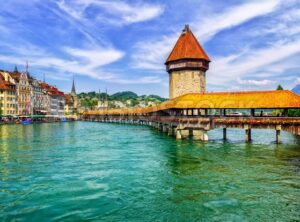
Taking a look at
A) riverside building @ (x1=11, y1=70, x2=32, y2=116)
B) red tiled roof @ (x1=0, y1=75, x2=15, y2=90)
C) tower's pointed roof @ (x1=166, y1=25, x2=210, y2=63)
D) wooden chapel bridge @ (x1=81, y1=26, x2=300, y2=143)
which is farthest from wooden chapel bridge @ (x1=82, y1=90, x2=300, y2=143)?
riverside building @ (x1=11, y1=70, x2=32, y2=116)

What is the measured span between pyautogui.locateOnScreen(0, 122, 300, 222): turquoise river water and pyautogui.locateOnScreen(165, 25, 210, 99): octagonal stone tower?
2427 centimetres

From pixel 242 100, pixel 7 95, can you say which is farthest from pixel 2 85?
pixel 242 100

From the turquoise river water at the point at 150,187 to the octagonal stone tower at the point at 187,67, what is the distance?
2427cm

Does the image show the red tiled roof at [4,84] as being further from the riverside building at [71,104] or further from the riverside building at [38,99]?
the riverside building at [71,104]

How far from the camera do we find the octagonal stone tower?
43.5m

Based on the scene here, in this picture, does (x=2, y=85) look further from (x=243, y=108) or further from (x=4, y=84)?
(x=243, y=108)

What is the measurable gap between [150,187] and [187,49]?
34.1m

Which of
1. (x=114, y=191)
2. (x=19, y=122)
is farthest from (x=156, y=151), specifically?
(x=19, y=122)

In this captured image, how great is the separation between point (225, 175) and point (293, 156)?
8.11 metres

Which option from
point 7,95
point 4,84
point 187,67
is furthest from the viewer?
point 7,95

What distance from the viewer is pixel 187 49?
144ft

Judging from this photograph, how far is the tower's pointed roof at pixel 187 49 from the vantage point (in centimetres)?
4359

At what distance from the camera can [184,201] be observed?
10.7 meters

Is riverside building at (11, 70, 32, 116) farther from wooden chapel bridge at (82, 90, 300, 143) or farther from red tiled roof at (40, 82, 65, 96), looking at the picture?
wooden chapel bridge at (82, 90, 300, 143)
